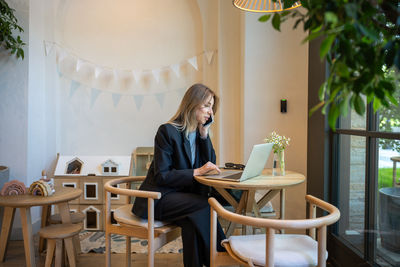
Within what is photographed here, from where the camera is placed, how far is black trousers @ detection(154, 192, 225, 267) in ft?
6.39

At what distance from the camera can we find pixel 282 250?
1495 mm

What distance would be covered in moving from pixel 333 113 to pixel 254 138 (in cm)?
268

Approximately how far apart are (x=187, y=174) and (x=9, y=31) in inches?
89.0

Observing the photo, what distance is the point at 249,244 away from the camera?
61.3 inches

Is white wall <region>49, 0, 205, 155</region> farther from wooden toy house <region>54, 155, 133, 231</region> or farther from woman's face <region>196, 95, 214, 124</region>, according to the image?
woman's face <region>196, 95, 214, 124</region>

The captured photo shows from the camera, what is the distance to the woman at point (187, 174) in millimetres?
1969

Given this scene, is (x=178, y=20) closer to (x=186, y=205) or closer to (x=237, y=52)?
(x=237, y=52)

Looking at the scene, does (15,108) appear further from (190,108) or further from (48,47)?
(190,108)

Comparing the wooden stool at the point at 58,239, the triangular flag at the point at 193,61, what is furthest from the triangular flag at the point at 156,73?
the wooden stool at the point at 58,239

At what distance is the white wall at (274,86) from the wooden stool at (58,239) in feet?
5.99

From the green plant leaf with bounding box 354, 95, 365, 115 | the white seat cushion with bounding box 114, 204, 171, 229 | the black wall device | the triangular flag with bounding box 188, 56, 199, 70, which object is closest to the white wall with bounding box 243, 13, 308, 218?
the black wall device

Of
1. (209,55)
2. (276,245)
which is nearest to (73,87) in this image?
(209,55)

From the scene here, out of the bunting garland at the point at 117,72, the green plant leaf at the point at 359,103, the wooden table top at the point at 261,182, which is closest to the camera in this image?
the green plant leaf at the point at 359,103

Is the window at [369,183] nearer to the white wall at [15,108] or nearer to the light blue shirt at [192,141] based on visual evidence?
the light blue shirt at [192,141]
